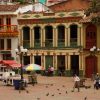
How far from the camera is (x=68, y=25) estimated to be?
5453 cm

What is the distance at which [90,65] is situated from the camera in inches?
2076

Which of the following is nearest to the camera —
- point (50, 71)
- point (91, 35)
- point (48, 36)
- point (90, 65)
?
point (91, 35)

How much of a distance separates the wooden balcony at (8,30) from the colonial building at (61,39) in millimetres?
1102

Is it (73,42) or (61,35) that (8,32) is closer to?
(61,35)

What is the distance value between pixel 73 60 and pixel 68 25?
3.82 m

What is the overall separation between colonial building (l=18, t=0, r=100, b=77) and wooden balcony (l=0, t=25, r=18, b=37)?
1.10m

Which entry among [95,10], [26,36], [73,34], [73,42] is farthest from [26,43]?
[95,10]

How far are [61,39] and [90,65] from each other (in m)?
4.64

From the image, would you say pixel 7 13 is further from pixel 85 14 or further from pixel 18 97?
pixel 18 97

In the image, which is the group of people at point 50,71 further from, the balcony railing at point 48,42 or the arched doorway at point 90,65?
the arched doorway at point 90,65

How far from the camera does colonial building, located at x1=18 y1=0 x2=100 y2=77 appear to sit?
5278 centimetres

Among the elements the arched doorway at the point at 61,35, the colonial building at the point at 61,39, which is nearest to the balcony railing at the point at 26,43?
the colonial building at the point at 61,39

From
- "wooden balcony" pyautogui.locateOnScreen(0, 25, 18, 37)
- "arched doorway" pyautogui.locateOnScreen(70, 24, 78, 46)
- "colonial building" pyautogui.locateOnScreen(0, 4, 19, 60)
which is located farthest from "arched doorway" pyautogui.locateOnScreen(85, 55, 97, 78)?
"wooden balcony" pyautogui.locateOnScreen(0, 25, 18, 37)

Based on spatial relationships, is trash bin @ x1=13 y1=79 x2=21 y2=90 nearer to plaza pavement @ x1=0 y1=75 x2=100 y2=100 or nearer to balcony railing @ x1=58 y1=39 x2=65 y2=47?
plaza pavement @ x1=0 y1=75 x2=100 y2=100
